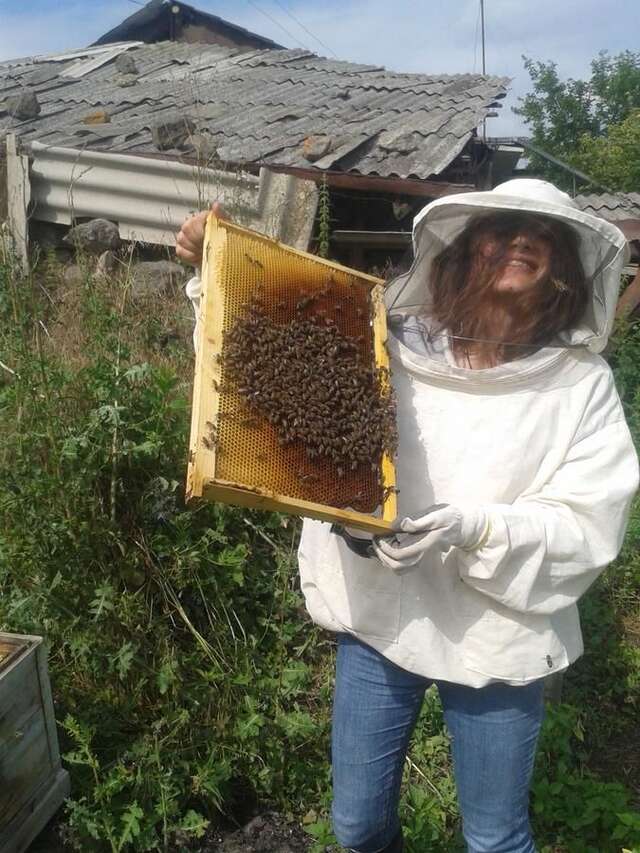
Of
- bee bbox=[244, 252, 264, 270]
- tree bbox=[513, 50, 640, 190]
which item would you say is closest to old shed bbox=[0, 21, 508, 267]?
bee bbox=[244, 252, 264, 270]

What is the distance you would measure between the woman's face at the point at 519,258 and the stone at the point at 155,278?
9.17 ft

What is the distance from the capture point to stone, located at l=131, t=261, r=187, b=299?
4.42 meters

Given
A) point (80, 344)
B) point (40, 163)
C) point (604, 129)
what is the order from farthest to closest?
point (604, 129), point (40, 163), point (80, 344)

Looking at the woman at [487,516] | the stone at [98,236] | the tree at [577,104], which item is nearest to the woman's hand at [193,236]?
the woman at [487,516]

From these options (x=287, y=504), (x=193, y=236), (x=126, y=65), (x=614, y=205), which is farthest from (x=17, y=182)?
(x=614, y=205)

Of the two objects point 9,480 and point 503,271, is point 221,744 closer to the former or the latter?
point 9,480

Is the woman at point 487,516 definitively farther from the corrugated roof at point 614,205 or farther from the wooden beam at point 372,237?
the corrugated roof at point 614,205

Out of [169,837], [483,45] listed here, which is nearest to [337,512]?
[169,837]

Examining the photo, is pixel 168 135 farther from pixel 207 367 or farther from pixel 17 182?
pixel 207 367

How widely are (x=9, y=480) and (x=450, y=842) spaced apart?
2.05m

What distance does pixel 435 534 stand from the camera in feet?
5.41

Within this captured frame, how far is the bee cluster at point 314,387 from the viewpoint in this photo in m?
1.74

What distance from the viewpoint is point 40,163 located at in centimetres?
573

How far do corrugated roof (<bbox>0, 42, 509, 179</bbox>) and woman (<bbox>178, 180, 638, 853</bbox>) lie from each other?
170 inches
